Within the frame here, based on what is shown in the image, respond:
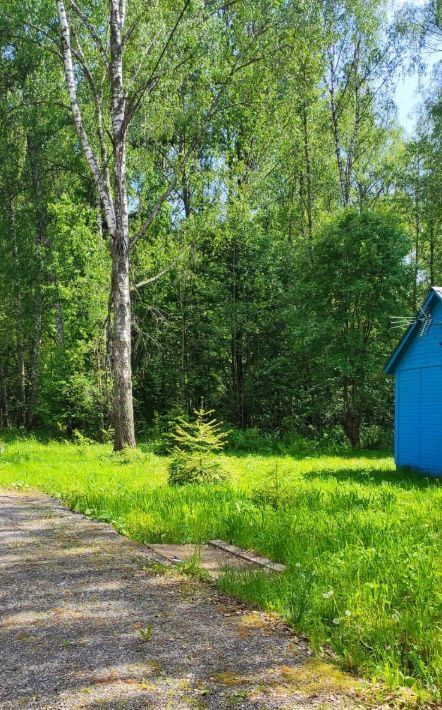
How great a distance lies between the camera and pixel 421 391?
13.1m

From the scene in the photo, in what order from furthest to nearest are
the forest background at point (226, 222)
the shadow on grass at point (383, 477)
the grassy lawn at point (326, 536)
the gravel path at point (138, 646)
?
the forest background at point (226, 222), the shadow on grass at point (383, 477), the grassy lawn at point (326, 536), the gravel path at point (138, 646)

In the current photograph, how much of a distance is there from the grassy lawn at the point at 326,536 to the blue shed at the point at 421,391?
5.53 ft

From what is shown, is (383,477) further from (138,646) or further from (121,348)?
(138,646)

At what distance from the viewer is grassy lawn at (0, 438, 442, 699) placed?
3.23 metres

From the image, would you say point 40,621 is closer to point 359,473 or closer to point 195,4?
point 359,473

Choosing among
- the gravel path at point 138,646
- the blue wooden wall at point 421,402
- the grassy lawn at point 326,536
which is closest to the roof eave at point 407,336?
the blue wooden wall at point 421,402

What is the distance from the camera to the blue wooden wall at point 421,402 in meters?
12.4

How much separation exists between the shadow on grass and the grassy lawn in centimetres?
6

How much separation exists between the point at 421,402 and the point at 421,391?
10.1 inches

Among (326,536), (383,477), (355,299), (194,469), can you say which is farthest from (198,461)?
(355,299)

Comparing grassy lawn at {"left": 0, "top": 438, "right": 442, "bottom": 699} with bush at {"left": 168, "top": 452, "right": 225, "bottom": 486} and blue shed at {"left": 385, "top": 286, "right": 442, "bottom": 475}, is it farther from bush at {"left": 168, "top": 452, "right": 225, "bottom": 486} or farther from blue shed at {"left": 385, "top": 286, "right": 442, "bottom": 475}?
blue shed at {"left": 385, "top": 286, "right": 442, "bottom": 475}

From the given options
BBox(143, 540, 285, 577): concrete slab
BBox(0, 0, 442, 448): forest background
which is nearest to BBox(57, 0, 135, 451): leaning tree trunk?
BBox(0, 0, 442, 448): forest background

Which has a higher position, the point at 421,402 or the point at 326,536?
the point at 421,402

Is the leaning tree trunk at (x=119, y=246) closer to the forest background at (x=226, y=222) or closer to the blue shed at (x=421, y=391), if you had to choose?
the forest background at (x=226, y=222)
